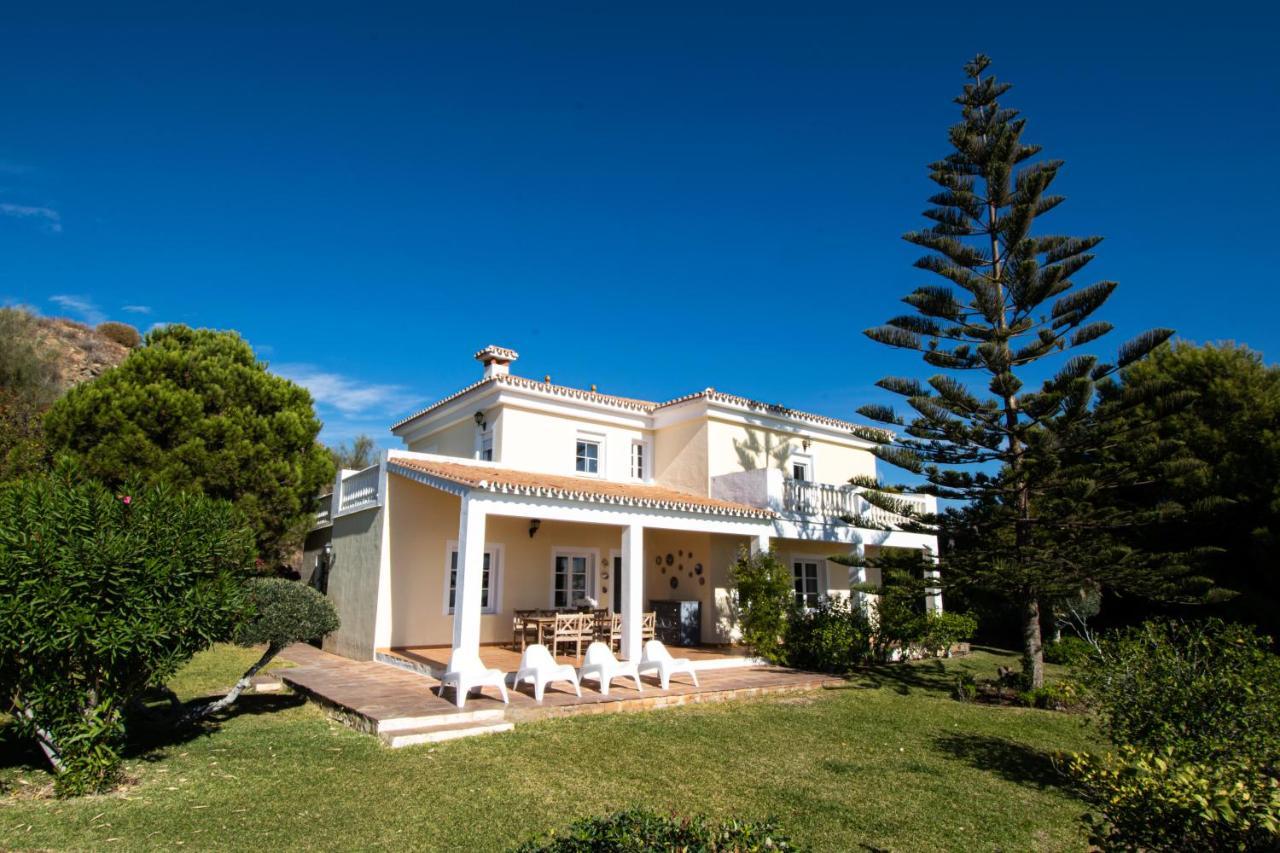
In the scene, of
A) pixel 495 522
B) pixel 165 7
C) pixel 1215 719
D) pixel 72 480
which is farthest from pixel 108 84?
pixel 1215 719

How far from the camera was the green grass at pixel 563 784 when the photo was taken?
5449mm

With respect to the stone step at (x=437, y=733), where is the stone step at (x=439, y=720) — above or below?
above

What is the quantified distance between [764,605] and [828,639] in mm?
1333

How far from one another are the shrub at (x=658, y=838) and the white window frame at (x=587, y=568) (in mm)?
12758

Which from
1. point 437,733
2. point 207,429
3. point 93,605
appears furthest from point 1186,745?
point 207,429

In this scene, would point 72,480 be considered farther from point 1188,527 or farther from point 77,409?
point 1188,527

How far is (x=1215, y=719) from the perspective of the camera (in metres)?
4.94

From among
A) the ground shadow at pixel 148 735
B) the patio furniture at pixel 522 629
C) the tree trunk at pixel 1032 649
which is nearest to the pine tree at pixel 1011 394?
Result: the tree trunk at pixel 1032 649

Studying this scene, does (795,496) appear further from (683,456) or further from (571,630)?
(571,630)

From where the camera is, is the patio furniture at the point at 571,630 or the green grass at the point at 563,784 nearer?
the green grass at the point at 563,784

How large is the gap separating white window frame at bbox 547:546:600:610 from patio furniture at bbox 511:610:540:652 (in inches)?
48.8

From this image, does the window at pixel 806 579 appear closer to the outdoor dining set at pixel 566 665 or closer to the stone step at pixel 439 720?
the outdoor dining set at pixel 566 665

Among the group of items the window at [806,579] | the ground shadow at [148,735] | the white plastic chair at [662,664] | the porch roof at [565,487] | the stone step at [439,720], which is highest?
the porch roof at [565,487]

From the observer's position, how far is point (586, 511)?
39.8ft
